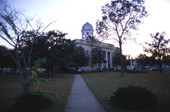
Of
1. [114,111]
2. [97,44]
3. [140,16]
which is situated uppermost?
[140,16]

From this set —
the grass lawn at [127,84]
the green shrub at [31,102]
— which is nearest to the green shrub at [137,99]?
the grass lawn at [127,84]

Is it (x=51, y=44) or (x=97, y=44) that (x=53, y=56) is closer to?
(x=51, y=44)

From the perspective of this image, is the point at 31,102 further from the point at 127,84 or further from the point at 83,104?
the point at 127,84

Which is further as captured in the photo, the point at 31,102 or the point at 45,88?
the point at 45,88

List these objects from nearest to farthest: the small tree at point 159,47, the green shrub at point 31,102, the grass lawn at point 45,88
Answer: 1. the green shrub at point 31,102
2. the grass lawn at point 45,88
3. the small tree at point 159,47

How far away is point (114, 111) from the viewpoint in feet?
24.3

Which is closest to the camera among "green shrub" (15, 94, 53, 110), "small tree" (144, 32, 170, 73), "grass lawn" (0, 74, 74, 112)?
"green shrub" (15, 94, 53, 110)

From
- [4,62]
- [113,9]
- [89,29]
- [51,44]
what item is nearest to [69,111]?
[113,9]

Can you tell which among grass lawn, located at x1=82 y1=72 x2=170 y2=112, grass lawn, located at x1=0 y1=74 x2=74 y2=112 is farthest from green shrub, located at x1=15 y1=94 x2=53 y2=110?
grass lawn, located at x1=82 y1=72 x2=170 y2=112

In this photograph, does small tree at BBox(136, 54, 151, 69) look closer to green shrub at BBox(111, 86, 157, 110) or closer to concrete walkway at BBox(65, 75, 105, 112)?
concrete walkway at BBox(65, 75, 105, 112)

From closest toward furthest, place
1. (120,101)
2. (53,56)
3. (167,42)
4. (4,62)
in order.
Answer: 1. (120,101)
2. (53,56)
3. (167,42)
4. (4,62)

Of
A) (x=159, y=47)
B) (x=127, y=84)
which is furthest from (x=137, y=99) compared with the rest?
(x=159, y=47)

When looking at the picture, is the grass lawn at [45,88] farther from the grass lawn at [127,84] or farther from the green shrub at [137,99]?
the green shrub at [137,99]

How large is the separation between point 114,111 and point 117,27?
1126 inches
